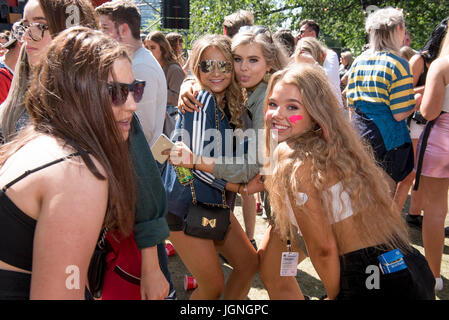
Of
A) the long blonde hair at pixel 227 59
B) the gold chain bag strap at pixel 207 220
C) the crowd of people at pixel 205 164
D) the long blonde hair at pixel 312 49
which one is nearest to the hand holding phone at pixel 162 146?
the crowd of people at pixel 205 164

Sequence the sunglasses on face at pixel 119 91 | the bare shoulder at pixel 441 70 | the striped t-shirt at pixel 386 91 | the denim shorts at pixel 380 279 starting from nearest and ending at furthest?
the sunglasses on face at pixel 119 91, the denim shorts at pixel 380 279, the bare shoulder at pixel 441 70, the striped t-shirt at pixel 386 91

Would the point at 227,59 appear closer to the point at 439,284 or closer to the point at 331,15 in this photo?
the point at 439,284

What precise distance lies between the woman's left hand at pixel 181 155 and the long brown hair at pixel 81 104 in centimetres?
98

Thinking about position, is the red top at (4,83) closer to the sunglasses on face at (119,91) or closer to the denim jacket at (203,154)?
the denim jacket at (203,154)

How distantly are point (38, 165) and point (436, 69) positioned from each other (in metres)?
2.67

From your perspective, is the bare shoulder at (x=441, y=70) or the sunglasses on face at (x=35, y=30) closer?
the sunglasses on face at (x=35, y=30)

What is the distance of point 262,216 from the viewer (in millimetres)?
4629

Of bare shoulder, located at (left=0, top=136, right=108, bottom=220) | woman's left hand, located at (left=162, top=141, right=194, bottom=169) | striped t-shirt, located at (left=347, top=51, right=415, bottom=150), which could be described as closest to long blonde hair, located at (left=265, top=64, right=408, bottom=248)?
woman's left hand, located at (left=162, top=141, right=194, bottom=169)

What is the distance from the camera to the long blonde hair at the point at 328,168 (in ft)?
5.57

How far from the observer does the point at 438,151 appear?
9.23 ft

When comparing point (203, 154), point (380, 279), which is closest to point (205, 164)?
point (203, 154)

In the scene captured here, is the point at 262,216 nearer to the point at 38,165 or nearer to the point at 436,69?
the point at 436,69

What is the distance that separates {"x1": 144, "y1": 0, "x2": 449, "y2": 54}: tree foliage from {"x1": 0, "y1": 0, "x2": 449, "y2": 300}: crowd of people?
11225 mm
